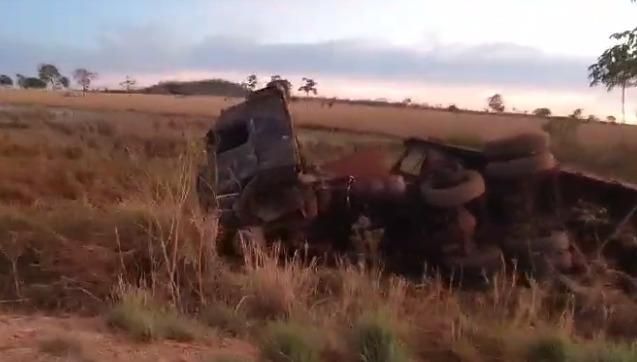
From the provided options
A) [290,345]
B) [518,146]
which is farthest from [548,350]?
[518,146]

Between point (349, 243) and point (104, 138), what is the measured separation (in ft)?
109

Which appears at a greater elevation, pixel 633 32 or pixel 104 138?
pixel 633 32

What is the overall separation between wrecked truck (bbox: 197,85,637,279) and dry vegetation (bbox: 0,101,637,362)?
1.20 ft

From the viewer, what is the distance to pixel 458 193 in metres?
10.4

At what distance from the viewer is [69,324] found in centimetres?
798

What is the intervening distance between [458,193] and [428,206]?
377mm

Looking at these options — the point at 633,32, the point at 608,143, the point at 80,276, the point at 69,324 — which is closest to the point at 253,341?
the point at 69,324

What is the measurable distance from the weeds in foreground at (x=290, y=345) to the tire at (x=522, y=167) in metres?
3.99

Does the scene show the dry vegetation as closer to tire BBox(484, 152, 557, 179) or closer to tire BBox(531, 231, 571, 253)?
tire BBox(531, 231, 571, 253)

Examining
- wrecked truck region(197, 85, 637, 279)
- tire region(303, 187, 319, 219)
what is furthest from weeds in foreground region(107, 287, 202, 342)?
tire region(303, 187, 319, 219)

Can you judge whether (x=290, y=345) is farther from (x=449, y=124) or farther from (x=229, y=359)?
(x=449, y=124)

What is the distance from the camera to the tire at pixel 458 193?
10.4 m

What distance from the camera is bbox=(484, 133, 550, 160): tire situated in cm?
1074

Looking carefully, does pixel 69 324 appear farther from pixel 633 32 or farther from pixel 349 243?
pixel 633 32
